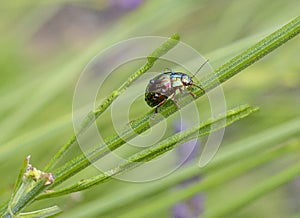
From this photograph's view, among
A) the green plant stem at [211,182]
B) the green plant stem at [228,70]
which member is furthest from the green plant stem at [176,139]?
the green plant stem at [211,182]

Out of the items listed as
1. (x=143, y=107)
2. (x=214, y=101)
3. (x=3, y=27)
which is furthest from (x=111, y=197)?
(x=3, y=27)

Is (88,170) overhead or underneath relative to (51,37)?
underneath

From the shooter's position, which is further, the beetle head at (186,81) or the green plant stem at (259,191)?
the green plant stem at (259,191)

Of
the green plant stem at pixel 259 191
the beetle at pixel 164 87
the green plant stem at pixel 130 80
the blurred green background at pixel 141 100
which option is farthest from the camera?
the blurred green background at pixel 141 100

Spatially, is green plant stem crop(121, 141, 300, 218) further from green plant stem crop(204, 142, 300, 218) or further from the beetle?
the beetle

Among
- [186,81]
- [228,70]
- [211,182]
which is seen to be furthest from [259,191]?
[228,70]

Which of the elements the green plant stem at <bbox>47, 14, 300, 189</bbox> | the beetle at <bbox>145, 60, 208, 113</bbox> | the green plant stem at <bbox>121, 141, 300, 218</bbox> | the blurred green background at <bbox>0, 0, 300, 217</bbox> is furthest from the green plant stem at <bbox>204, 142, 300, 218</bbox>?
the green plant stem at <bbox>47, 14, 300, 189</bbox>

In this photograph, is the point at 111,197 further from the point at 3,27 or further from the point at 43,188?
the point at 3,27

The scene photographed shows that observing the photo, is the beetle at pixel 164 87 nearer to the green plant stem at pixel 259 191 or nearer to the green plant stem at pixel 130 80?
the green plant stem at pixel 130 80
